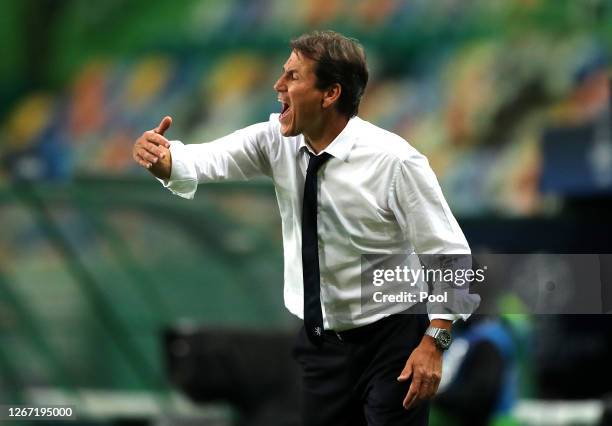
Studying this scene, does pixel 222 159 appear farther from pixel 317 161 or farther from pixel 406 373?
pixel 406 373

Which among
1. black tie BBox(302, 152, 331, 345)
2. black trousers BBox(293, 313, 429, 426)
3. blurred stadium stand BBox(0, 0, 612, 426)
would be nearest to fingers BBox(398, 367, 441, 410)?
black trousers BBox(293, 313, 429, 426)

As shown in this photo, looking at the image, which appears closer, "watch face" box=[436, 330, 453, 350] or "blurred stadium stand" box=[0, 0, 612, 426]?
"watch face" box=[436, 330, 453, 350]

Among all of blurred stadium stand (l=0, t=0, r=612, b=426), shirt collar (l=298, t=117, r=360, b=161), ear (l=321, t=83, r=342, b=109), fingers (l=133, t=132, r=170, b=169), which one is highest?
ear (l=321, t=83, r=342, b=109)

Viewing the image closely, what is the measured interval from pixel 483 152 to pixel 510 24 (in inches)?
54.5

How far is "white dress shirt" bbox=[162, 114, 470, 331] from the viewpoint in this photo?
15.0ft

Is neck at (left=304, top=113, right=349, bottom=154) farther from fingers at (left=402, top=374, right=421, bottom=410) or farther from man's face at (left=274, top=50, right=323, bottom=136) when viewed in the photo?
fingers at (left=402, top=374, right=421, bottom=410)

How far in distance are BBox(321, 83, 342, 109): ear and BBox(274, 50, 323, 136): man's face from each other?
0.04ft

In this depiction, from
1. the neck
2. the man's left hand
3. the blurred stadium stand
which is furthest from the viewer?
the blurred stadium stand

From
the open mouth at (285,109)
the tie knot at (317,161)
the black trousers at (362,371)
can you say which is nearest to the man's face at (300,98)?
the open mouth at (285,109)

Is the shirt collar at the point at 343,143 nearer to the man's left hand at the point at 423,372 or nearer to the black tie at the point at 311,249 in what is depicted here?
the black tie at the point at 311,249

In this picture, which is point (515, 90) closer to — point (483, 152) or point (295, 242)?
point (483, 152)

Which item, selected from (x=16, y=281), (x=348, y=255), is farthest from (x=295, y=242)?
(x=16, y=281)

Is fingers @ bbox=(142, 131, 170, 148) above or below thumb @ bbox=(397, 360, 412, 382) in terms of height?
above

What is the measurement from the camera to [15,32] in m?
16.5
